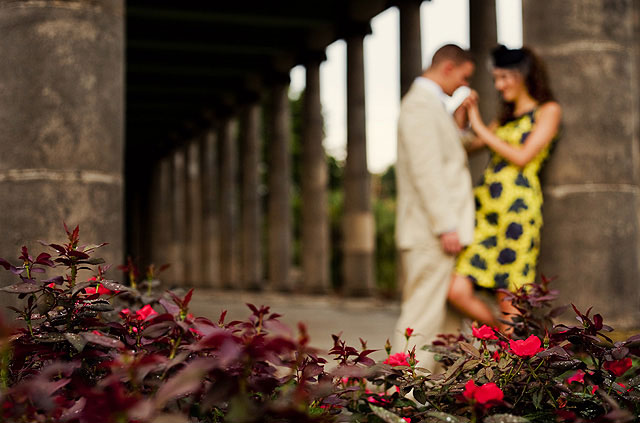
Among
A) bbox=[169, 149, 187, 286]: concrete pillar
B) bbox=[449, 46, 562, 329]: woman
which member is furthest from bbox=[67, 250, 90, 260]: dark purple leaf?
bbox=[169, 149, 187, 286]: concrete pillar

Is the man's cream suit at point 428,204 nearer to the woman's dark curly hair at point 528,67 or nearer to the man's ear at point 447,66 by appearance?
the man's ear at point 447,66

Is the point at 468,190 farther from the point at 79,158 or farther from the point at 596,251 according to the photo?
the point at 79,158

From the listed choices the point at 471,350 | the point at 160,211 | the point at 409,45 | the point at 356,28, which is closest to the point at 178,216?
the point at 160,211

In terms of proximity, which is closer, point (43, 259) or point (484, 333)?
point (43, 259)

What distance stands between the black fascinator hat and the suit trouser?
150cm

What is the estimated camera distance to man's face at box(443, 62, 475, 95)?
598 cm

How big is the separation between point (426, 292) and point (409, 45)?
59.6ft

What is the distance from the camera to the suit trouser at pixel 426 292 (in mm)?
5656

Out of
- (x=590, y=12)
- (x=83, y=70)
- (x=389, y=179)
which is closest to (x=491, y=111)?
(x=590, y=12)

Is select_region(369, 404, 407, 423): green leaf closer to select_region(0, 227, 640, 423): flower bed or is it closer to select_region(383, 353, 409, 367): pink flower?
select_region(0, 227, 640, 423): flower bed

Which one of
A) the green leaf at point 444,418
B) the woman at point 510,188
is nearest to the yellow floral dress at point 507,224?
the woman at point 510,188

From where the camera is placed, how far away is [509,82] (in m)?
5.97

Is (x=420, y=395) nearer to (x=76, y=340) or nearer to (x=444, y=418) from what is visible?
(x=444, y=418)

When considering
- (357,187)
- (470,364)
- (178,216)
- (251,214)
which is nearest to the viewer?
(470,364)
